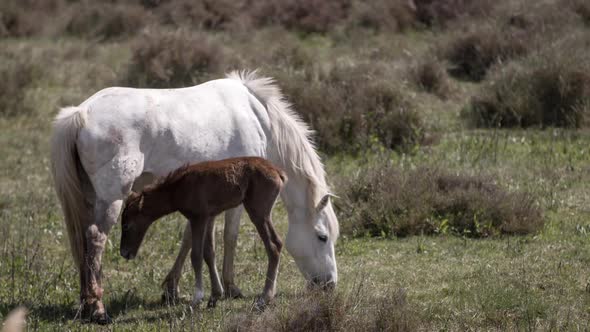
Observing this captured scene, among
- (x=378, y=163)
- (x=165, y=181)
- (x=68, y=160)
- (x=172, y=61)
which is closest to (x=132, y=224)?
(x=165, y=181)

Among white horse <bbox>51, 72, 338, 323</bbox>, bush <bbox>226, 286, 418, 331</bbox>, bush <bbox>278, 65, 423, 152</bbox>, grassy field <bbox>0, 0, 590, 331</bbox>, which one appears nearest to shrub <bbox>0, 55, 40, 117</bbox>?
grassy field <bbox>0, 0, 590, 331</bbox>

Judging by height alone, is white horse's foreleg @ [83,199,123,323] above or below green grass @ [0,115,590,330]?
above

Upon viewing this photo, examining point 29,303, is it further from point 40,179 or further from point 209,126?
point 40,179

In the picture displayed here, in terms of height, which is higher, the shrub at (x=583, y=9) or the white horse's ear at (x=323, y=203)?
the white horse's ear at (x=323, y=203)

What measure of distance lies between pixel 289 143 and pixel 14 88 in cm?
753

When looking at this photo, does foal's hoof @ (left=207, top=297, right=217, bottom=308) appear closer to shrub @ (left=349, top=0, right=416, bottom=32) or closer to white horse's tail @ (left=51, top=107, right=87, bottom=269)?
white horse's tail @ (left=51, top=107, right=87, bottom=269)

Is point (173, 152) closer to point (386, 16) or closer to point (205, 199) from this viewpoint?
point (205, 199)

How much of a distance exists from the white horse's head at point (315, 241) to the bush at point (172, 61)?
746 centimetres

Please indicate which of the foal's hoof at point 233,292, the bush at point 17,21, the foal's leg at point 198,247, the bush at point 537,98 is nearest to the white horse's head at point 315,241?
the foal's hoof at point 233,292

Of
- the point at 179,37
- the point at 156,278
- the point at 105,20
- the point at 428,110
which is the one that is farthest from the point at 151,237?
the point at 105,20

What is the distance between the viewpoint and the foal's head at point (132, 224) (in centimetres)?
556

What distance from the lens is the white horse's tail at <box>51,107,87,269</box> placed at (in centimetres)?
558

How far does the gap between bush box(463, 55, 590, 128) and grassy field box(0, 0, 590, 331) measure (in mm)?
26

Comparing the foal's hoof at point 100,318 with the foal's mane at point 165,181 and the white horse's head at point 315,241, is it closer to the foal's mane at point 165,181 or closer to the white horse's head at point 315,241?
the foal's mane at point 165,181
